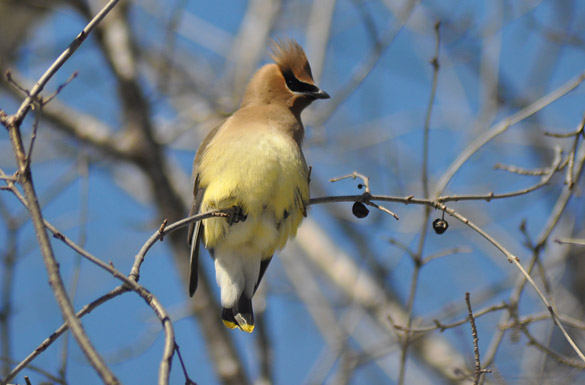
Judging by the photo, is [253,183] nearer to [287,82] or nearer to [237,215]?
[237,215]

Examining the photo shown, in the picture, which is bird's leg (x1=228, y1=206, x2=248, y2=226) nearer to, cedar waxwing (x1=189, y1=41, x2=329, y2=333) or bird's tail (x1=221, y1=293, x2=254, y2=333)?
cedar waxwing (x1=189, y1=41, x2=329, y2=333)

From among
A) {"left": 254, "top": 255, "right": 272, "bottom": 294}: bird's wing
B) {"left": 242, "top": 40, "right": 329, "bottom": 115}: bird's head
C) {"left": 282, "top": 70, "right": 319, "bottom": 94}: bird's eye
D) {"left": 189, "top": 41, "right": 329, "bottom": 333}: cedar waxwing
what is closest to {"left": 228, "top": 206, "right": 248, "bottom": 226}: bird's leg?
{"left": 189, "top": 41, "right": 329, "bottom": 333}: cedar waxwing

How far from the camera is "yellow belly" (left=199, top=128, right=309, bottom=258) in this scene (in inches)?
141

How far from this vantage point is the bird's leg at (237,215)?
143 inches

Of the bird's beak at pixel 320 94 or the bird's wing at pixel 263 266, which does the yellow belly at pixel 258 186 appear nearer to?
the bird's wing at pixel 263 266

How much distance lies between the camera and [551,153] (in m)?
7.54

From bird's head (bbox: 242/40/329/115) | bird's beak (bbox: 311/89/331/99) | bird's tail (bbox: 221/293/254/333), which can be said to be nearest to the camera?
bird's tail (bbox: 221/293/254/333)

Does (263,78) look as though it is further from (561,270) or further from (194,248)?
(561,270)

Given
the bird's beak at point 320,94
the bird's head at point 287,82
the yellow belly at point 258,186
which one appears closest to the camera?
the yellow belly at point 258,186

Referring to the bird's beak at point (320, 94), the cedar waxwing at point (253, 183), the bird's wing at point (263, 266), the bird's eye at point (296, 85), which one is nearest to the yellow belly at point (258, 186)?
the cedar waxwing at point (253, 183)

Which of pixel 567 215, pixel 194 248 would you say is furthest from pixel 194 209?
pixel 567 215

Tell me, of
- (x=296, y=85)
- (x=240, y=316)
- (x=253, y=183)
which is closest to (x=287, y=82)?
(x=296, y=85)

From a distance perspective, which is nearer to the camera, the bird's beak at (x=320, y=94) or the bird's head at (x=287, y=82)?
the bird's beak at (x=320, y=94)

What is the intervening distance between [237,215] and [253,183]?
0.65 ft
